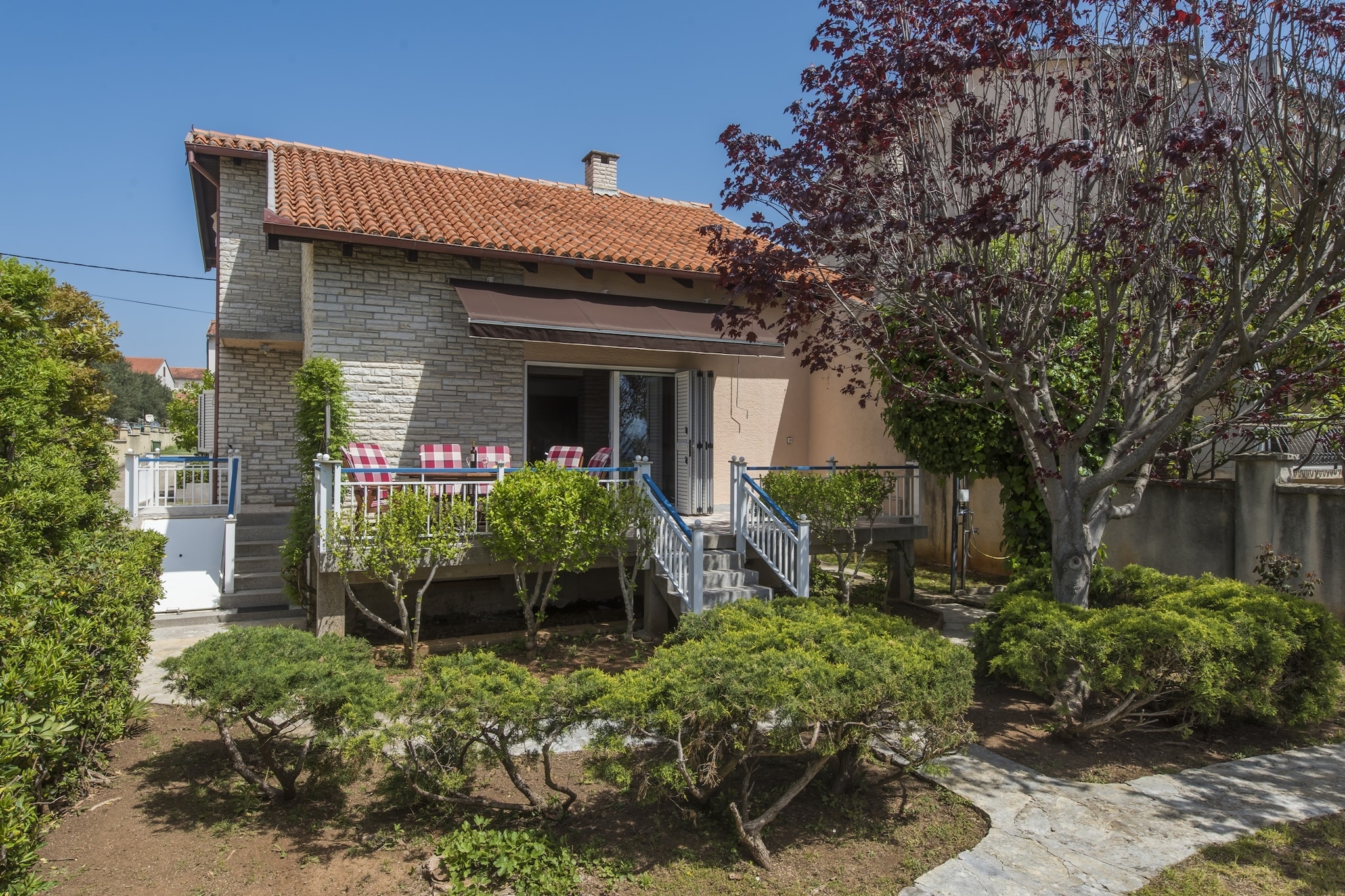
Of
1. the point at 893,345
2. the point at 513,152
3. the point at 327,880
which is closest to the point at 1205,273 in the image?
the point at 893,345

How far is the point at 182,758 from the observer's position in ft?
20.2

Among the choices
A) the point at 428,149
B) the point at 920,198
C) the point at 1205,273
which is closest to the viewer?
the point at 920,198

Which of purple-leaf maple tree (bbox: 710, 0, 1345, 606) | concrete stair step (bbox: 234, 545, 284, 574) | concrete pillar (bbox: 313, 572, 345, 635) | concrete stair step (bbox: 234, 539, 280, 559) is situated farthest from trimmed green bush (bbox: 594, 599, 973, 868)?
concrete stair step (bbox: 234, 539, 280, 559)

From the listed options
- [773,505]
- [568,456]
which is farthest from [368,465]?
[773,505]

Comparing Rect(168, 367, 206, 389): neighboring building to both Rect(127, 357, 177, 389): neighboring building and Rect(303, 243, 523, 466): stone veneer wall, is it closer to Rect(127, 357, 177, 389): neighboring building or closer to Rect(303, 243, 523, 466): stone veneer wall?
Rect(127, 357, 177, 389): neighboring building

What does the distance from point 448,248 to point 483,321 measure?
5.39 feet

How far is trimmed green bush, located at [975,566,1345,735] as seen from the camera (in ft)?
19.6

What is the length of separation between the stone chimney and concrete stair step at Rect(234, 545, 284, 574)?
1000 centimetres

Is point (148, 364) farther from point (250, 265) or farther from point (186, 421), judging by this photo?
point (250, 265)

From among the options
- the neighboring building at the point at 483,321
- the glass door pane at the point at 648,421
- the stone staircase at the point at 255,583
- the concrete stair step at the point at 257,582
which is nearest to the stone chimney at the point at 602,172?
the neighboring building at the point at 483,321

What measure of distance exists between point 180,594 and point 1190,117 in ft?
44.0

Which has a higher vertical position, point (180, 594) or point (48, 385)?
point (48, 385)

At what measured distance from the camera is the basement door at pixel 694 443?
43.1 feet

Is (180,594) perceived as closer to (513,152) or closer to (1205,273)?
(513,152)
